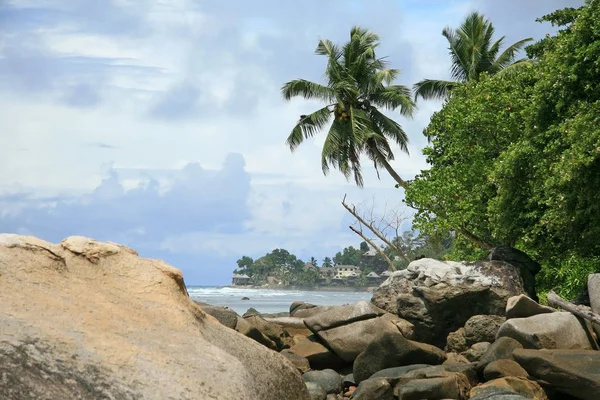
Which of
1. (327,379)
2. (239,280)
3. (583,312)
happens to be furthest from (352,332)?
(239,280)

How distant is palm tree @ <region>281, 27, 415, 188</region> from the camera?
40.6 meters

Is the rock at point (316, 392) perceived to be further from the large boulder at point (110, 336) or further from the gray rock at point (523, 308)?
the large boulder at point (110, 336)

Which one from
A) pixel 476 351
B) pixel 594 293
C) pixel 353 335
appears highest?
pixel 594 293

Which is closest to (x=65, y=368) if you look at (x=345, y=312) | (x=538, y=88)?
(x=345, y=312)

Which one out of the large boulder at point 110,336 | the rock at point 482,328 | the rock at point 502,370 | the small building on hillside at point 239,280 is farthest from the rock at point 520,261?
the small building on hillside at point 239,280

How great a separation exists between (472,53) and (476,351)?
2795cm

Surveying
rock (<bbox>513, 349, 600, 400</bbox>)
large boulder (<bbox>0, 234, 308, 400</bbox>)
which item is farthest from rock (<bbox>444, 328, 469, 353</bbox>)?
large boulder (<bbox>0, 234, 308, 400</bbox>)

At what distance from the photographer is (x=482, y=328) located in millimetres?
16656

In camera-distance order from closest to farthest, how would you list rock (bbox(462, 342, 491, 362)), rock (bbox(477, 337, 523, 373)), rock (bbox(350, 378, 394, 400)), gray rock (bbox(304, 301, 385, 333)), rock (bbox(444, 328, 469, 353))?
rock (bbox(350, 378, 394, 400)), rock (bbox(477, 337, 523, 373)), rock (bbox(462, 342, 491, 362)), rock (bbox(444, 328, 469, 353)), gray rock (bbox(304, 301, 385, 333))

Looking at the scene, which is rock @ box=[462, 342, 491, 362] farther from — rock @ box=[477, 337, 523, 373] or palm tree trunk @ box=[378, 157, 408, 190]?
palm tree trunk @ box=[378, 157, 408, 190]

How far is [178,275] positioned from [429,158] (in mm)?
27337

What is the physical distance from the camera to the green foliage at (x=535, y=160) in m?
17.7

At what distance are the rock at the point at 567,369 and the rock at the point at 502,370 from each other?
0.19 m

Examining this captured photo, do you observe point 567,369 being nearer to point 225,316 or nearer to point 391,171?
point 225,316
